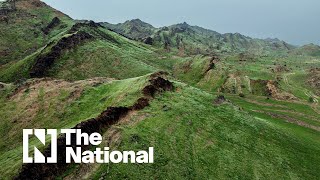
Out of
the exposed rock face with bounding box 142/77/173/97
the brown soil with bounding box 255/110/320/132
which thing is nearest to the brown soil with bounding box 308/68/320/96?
the brown soil with bounding box 255/110/320/132

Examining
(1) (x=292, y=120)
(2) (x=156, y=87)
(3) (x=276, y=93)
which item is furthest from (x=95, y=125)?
(3) (x=276, y=93)

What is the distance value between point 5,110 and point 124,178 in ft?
135

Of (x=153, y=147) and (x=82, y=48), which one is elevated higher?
(x=82, y=48)

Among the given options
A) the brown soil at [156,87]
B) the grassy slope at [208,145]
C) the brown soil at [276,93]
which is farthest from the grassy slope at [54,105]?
the brown soil at [276,93]

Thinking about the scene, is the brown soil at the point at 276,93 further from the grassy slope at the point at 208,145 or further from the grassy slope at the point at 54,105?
the grassy slope at the point at 54,105

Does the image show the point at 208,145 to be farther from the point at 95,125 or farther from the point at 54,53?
the point at 54,53

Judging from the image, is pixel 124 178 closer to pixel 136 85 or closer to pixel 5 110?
pixel 136 85

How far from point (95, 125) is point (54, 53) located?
297 feet

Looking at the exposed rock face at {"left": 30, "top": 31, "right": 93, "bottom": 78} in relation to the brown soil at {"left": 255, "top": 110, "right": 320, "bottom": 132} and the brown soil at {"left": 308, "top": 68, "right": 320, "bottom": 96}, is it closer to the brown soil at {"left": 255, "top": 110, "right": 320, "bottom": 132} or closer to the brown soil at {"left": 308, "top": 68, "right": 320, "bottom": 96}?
the brown soil at {"left": 255, "top": 110, "right": 320, "bottom": 132}

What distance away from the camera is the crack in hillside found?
166 ft

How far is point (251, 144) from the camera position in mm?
63625

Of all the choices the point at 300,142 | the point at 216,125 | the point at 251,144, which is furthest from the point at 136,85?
the point at 300,142

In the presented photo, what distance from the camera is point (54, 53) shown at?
143 m

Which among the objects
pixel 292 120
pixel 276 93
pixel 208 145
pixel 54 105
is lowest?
pixel 292 120
